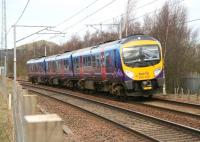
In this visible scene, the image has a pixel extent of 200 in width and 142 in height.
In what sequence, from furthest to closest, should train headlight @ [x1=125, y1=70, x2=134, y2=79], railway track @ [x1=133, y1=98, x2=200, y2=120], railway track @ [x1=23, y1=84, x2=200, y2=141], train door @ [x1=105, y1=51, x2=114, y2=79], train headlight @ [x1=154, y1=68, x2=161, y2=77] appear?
train door @ [x1=105, y1=51, x2=114, y2=79] → train headlight @ [x1=154, y1=68, x2=161, y2=77] → train headlight @ [x1=125, y1=70, x2=134, y2=79] → railway track @ [x1=133, y1=98, x2=200, y2=120] → railway track @ [x1=23, y1=84, x2=200, y2=141]

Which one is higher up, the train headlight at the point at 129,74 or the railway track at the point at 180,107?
the train headlight at the point at 129,74

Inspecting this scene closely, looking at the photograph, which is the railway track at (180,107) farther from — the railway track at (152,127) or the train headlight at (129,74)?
the train headlight at (129,74)

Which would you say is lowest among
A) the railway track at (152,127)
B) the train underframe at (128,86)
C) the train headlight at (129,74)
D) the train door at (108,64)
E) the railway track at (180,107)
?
the railway track at (152,127)

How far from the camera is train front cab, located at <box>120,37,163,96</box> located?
1956 centimetres

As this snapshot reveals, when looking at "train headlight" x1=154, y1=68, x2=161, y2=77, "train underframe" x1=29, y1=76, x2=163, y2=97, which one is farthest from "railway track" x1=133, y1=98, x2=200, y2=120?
"train headlight" x1=154, y1=68, x2=161, y2=77

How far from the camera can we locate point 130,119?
45.2 ft

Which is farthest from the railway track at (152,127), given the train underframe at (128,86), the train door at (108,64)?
the train door at (108,64)

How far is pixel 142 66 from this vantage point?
65.0ft

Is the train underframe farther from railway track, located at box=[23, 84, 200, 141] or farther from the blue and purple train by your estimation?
railway track, located at box=[23, 84, 200, 141]

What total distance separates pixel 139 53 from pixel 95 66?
458 centimetres

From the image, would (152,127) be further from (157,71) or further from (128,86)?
(157,71)

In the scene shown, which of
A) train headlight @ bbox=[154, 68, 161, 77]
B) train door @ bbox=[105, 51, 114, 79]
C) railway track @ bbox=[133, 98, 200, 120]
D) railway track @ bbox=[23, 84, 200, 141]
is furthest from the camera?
train door @ bbox=[105, 51, 114, 79]

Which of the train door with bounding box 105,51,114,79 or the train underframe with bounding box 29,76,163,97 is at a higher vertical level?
the train door with bounding box 105,51,114,79

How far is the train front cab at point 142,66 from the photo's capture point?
64.2ft
